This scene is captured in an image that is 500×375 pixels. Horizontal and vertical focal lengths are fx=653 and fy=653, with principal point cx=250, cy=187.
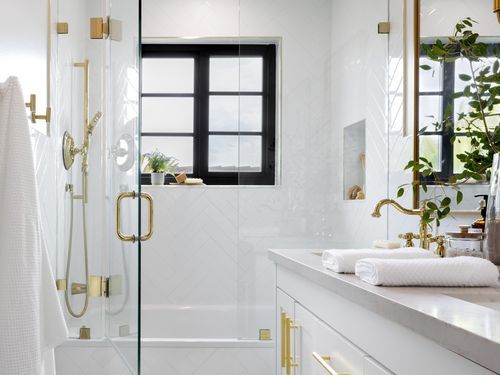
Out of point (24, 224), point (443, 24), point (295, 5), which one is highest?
point (295, 5)

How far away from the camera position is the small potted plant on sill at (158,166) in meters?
4.50

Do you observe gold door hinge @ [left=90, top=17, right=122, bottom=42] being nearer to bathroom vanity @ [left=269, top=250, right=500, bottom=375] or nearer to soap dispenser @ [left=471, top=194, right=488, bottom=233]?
bathroom vanity @ [left=269, top=250, right=500, bottom=375]

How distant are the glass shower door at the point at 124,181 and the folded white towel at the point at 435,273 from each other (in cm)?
117

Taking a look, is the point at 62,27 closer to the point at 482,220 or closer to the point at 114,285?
the point at 114,285

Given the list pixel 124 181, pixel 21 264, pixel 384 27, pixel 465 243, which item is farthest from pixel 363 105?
pixel 21 264

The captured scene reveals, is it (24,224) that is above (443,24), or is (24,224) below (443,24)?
below

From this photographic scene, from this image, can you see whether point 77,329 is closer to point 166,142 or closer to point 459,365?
point 166,142

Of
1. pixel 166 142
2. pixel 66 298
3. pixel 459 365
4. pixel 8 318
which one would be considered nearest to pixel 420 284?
pixel 459 365

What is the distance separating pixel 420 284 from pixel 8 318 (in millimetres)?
969

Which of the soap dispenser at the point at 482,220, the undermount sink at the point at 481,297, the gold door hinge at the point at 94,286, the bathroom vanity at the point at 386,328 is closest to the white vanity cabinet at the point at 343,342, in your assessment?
the bathroom vanity at the point at 386,328

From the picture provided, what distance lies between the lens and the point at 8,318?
5.16 feet

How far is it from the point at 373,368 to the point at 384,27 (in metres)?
2.40

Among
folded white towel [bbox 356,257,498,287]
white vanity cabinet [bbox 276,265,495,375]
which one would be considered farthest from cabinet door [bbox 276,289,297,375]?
A: folded white towel [bbox 356,257,498,287]

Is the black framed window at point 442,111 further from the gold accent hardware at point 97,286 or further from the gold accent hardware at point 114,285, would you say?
the gold accent hardware at point 97,286
